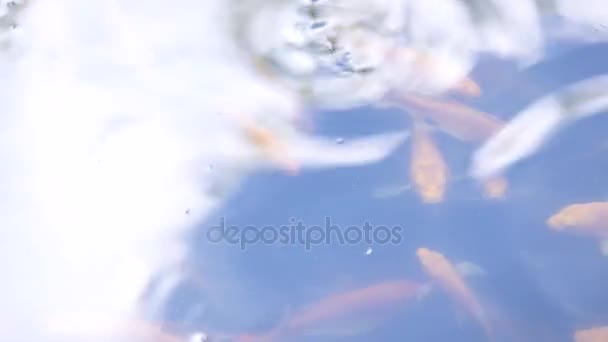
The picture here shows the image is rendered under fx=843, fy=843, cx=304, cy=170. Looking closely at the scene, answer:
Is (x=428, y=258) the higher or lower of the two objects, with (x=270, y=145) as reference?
lower

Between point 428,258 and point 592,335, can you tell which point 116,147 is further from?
point 592,335

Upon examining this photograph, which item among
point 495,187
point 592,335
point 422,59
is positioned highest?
point 422,59

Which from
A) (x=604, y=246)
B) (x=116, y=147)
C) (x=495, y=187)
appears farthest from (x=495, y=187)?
(x=116, y=147)

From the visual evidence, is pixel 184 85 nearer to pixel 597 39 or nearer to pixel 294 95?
pixel 294 95

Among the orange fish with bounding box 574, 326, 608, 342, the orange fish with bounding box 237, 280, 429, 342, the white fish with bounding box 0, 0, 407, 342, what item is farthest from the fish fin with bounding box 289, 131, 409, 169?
the orange fish with bounding box 574, 326, 608, 342

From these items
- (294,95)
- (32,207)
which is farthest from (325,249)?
(32,207)

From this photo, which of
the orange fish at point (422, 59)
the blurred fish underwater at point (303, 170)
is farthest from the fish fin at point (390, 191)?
the orange fish at point (422, 59)

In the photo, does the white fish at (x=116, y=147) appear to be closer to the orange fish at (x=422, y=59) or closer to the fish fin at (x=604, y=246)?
the orange fish at (x=422, y=59)

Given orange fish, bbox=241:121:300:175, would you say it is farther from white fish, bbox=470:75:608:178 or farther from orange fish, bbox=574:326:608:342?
orange fish, bbox=574:326:608:342
